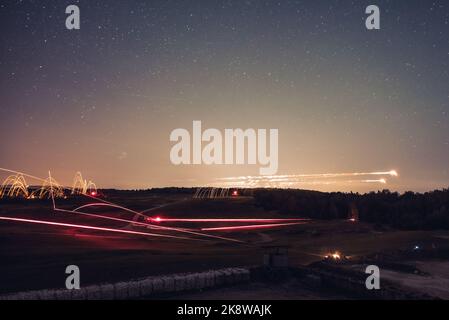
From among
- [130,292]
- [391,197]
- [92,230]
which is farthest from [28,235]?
[391,197]

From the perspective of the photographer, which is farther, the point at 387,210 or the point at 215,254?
the point at 387,210

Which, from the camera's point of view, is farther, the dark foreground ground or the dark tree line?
the dark tree line

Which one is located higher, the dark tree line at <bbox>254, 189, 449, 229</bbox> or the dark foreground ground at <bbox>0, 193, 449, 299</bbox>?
the dark tree line at <bbox>254, 189, 449, 229</bbox>

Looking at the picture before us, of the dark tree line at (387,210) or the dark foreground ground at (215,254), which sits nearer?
the dark foreground ground at (215,254)

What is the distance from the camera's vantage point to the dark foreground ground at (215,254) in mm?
20984

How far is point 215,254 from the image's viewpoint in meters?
31.9

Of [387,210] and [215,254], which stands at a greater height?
[387,210]

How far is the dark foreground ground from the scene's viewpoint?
21.0 meters

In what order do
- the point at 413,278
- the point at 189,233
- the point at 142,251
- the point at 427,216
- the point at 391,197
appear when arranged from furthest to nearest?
the point at 391,197 → the point at 427,216 → the point at 189,233 → the point at 142,251 → the point at 413,278

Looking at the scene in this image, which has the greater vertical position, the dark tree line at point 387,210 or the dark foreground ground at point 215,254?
the dark tree line at point 387,210
